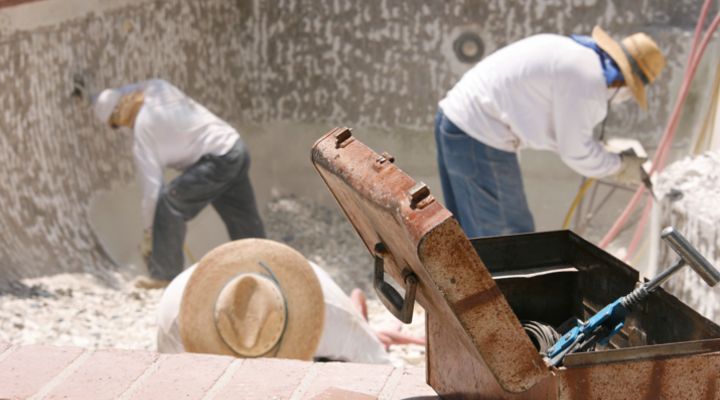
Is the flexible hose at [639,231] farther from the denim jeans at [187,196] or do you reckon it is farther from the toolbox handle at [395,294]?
the toolbox handle at [395,294]

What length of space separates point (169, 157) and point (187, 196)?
259mm

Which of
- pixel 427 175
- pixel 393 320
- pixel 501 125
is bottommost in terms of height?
pixel 393 320

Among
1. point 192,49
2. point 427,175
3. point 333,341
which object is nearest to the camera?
point 333,341

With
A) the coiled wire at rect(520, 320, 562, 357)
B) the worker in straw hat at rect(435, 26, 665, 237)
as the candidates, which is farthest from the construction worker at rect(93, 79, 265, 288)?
the coiled wire at rect(520, 320, 562, 357)

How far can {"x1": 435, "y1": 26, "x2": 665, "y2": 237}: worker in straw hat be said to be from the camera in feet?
8.05

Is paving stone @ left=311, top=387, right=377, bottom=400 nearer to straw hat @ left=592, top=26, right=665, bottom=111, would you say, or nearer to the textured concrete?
the textured concrete

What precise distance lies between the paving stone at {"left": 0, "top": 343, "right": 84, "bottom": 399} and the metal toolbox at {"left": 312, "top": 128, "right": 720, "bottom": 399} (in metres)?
0.72

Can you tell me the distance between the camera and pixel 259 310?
5.50 feet

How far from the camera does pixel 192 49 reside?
464cm

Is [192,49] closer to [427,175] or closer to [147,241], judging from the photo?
[147,241]

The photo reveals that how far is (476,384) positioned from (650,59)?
2072 mm

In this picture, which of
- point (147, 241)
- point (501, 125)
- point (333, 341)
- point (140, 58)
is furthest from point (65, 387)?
point (140, 58)

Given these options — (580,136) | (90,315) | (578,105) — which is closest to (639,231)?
(580,136)

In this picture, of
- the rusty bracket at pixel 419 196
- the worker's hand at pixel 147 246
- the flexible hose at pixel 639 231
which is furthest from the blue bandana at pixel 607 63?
the worker's hand at pixel 147 246
